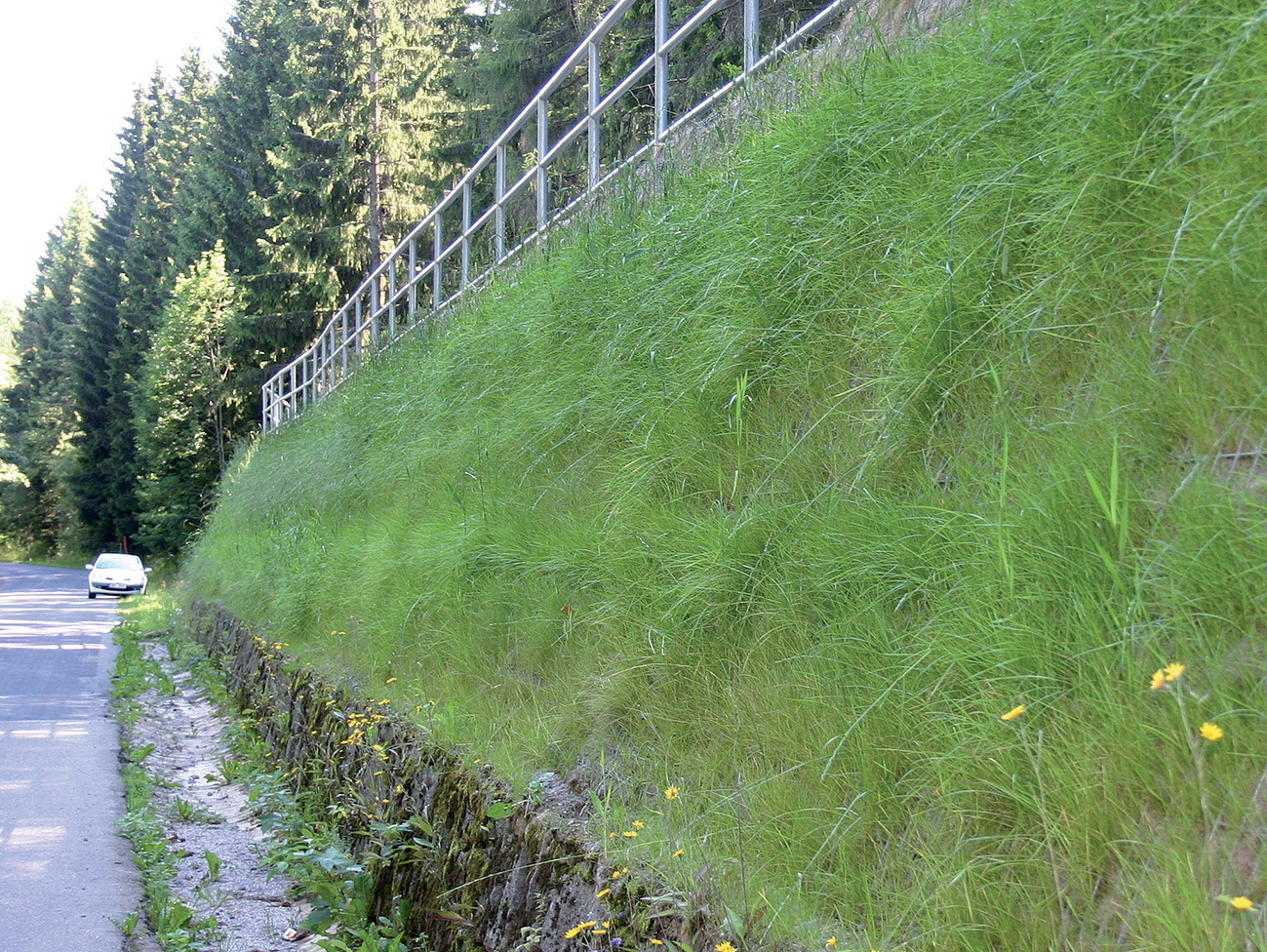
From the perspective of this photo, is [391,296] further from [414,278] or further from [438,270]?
[438,270]

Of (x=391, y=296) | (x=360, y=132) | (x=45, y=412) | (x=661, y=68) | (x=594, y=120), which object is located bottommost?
(x=661, y=68)

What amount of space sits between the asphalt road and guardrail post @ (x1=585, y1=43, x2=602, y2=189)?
602 cm

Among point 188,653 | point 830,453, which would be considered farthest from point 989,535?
point 188,653

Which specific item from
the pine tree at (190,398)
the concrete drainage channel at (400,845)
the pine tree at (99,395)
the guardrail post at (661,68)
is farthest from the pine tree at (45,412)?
the guardrail post at (661,68)

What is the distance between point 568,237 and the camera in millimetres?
8438

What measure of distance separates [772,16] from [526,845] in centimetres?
1329

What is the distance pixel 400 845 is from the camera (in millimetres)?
4648

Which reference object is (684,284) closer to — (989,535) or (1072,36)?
(1072,36)

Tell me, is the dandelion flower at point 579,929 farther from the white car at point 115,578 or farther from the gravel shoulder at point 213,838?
the white car at point 115,578

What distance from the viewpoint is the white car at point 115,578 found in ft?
97.1

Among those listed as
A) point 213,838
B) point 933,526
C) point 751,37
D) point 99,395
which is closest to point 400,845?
point 933,526

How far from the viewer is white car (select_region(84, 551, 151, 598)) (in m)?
29.6

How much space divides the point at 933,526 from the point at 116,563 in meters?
32.1

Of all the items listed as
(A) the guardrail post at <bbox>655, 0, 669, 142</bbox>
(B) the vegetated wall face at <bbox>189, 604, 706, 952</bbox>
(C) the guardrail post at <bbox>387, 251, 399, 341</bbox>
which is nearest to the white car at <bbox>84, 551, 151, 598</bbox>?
(C) the guardrail post at <bbox>387, 251, 399, 341</bbox>
